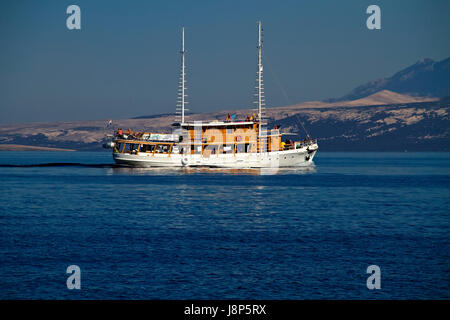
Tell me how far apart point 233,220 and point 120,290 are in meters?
24.2

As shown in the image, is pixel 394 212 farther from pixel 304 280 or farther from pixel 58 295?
pixel 58 295

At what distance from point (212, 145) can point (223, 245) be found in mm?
86581

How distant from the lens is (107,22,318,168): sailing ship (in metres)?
124

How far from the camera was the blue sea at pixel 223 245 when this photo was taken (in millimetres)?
31141

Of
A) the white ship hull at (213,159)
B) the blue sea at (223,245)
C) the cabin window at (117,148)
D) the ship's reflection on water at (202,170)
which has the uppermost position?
the cabin window at (117,148)

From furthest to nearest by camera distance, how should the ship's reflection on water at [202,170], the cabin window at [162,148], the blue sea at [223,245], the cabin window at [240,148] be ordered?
the cabin window at [162,148] → the cabin window at [240,148] → the ship's reflection on water at [202,170] → the blue sea at [223,245]

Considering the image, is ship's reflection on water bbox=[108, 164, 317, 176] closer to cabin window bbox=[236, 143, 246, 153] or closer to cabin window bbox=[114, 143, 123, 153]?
cabin window bbox=[236, 143, 246, 153]

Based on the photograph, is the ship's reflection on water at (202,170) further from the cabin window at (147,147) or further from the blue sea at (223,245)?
the blue sea at (223,245)

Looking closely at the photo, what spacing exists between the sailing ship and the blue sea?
4632cm

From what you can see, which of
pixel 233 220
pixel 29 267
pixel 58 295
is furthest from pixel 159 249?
pixel 233 220

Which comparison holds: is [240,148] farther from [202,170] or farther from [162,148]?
[162,148]

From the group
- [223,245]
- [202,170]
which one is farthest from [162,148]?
[223,245]

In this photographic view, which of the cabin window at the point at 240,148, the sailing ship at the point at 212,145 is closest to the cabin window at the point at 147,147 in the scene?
the sailing ship at the point at 212,145
